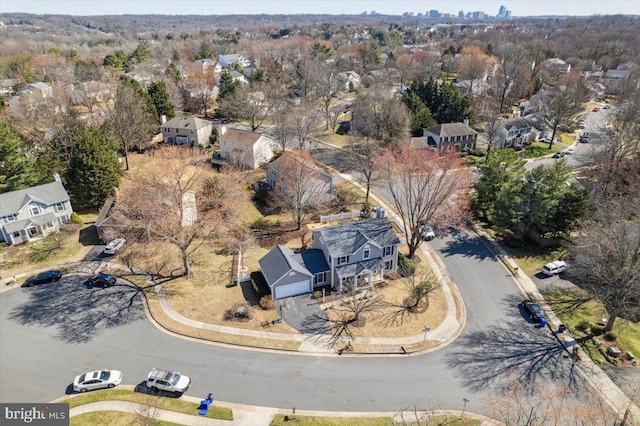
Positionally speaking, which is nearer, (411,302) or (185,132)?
(411,302)

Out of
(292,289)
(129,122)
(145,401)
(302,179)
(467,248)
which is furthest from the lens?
(129,122)

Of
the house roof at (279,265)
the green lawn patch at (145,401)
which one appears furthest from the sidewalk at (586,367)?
the green lawn patch at (145,401)

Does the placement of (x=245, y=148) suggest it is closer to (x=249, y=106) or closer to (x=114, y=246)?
(x=249, y=106)

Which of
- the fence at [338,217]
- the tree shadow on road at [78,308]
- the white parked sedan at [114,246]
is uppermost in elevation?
the fence at [338,217]

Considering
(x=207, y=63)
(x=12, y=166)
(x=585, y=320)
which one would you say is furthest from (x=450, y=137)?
(x=207, y=63)

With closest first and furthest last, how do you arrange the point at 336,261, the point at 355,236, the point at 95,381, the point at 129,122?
the point at 95,381
the point at 336,261
the point at 355,236
the point at 129,122

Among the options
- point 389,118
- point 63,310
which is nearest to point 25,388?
point 63,310

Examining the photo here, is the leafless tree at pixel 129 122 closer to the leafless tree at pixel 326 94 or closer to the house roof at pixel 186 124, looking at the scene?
the house roof at pixel 186 124
